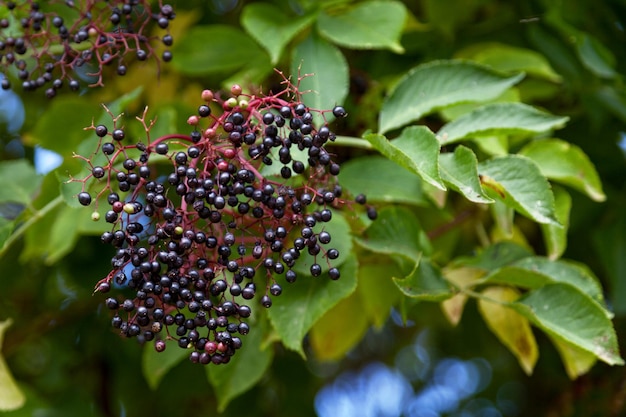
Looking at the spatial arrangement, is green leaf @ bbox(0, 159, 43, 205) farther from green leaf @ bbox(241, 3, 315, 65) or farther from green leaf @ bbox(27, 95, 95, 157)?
green leaf @ bbox(241, 3, 315, 65)

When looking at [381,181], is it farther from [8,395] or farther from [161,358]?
[8,395]

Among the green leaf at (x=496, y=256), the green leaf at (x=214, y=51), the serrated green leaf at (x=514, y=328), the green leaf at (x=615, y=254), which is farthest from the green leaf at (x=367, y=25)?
the green leaf at (x=615, y=254)

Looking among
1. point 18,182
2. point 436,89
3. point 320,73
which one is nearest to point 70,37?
point 18,182

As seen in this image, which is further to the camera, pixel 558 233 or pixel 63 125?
pixel 63 125

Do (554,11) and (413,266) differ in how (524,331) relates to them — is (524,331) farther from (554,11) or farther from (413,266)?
(554,11)

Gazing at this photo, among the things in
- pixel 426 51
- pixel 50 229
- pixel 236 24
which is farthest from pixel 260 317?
pixel 236 24

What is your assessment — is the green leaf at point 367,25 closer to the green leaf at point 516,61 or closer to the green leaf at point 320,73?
the green leaf at point 320,73
